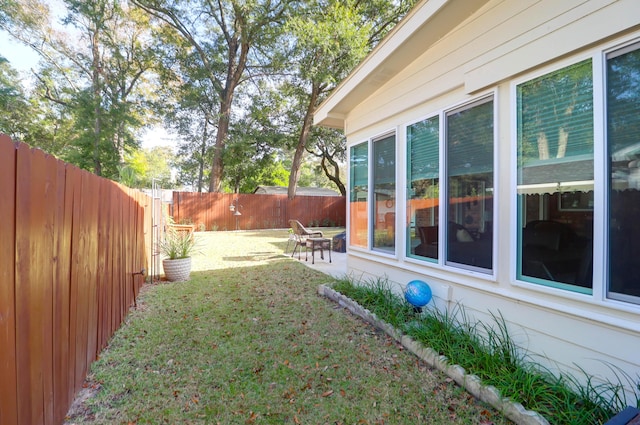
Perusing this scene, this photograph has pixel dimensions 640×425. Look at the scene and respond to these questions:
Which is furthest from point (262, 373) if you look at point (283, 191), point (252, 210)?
point (283, 191)

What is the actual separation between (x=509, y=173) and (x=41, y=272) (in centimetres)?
322

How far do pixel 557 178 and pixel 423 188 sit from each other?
4.46 ft

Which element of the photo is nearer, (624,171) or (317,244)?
(624,171)

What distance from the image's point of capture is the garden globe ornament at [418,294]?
3.11 metres

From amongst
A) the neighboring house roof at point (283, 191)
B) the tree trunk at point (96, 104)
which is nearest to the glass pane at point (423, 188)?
the tree trunk at point (96, 104)

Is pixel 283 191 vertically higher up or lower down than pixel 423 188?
higher up

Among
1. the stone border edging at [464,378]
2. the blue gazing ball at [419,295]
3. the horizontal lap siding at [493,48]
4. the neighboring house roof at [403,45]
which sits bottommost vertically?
the stone border edging at [464,378]

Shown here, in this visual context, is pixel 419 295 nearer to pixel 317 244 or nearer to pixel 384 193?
pixel 384 193

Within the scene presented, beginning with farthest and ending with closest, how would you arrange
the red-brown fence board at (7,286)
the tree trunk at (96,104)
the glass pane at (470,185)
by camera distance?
the tree trunk at (96,104) → the glass pane at (470,185) → the red-brown fence board at (7,286)

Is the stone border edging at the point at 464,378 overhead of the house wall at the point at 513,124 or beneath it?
beneath

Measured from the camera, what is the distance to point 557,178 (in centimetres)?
223

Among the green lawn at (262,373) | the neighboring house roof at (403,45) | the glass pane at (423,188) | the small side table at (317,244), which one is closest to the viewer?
the green lawn at (262,373)

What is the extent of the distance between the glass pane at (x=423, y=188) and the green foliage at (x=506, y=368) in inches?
29.1

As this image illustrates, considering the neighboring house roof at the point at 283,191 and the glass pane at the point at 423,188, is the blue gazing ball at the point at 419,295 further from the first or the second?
the neighboring house roof at the point at 283,191
